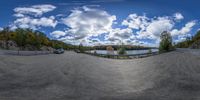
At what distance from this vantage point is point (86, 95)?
2289 centimetres

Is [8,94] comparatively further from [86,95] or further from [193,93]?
[193,93]

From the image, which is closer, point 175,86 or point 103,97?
point 103,97

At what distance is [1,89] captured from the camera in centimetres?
2506

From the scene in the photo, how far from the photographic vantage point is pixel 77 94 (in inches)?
914

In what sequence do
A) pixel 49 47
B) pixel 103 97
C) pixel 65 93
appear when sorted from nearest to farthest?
pixel 103 97, pixel 65 93, pixel 49 47

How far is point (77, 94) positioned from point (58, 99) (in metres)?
2.80

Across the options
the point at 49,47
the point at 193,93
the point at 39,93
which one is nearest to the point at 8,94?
the point at 39,93

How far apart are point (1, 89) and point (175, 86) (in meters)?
15.8

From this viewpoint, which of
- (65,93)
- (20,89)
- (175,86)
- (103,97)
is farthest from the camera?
(175,86)

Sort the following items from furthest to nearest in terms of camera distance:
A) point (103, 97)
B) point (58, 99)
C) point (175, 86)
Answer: point (175, 86) < point (103, 97) < point (58, 99)

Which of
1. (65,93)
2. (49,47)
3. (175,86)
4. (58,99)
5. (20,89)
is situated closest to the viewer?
(58,99)

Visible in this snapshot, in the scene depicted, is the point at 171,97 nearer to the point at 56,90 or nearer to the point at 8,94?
the point at 56,90

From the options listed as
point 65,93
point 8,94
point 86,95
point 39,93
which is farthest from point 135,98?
point 8,94

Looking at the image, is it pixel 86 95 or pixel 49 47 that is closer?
pixel 86 95
